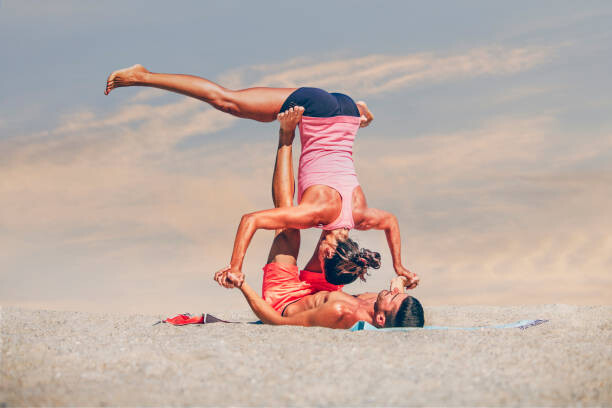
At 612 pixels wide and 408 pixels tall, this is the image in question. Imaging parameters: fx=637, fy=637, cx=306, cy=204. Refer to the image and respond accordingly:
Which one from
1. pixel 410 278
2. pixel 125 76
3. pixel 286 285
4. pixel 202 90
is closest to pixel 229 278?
pixel 286 285

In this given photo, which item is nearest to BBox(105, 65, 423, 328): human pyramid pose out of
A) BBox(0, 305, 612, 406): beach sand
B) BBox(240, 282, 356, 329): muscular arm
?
BBox(240, 282, 356, 329): muscular arm

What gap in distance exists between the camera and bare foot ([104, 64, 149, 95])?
651 centimetres

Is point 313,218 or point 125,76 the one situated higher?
point 125,76

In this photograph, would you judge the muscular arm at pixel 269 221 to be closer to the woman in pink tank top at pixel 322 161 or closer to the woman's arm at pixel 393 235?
the woman in pink tank top at pixel 322 161

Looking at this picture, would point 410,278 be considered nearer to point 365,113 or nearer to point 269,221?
point 269,221

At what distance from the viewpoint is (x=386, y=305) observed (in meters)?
5.91

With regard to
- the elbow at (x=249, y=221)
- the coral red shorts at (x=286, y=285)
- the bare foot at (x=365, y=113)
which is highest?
the bare foot at (x=365, y=113)

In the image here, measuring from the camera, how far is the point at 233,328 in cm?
599

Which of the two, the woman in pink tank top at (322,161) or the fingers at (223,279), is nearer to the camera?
the fingers at (223,279)

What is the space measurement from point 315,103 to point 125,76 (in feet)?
6.45

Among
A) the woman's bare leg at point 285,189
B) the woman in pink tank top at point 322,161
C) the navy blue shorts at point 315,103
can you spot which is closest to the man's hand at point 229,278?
the woman in pink tank top at point 322,161

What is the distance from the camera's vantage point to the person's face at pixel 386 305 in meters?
5.87

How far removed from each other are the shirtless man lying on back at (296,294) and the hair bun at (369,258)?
4 cm

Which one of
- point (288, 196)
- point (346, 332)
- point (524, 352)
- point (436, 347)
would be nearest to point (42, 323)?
point (288, 196)
